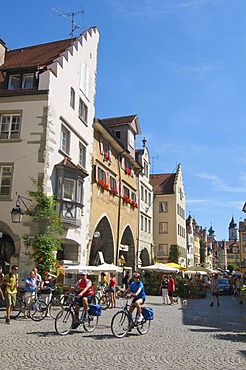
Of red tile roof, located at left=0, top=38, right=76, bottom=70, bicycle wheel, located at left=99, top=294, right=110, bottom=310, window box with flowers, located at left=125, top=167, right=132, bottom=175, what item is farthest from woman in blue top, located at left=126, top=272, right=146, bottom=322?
window box with flowers, located at left=125, top=167, right=132, bottom=175

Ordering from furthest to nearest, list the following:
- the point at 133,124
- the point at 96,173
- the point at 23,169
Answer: the point at 133,124, the point at 96,173, the point at 23,169

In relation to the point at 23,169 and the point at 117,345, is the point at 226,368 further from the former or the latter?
the point at 23,169

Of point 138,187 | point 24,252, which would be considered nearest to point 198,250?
point 138,187

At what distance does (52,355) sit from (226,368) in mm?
3533

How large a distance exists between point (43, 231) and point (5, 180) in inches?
129

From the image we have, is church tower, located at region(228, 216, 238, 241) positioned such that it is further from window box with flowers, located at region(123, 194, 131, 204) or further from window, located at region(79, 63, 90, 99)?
window, located at region(79, 63, 90, 99)

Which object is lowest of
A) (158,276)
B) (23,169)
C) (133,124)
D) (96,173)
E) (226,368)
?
(226,368)

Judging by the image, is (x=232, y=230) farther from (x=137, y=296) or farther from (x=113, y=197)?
(x=137, y=296)

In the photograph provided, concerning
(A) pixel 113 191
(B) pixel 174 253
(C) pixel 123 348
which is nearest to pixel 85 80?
(A) pixel 113 191

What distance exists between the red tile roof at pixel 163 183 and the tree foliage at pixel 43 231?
1415 inches

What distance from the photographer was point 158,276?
35750 mm

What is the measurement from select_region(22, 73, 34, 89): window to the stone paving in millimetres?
12325

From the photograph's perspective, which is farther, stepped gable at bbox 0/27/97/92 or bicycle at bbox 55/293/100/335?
stepped gable at bbox 0/27/97/92

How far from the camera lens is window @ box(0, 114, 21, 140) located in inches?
825
